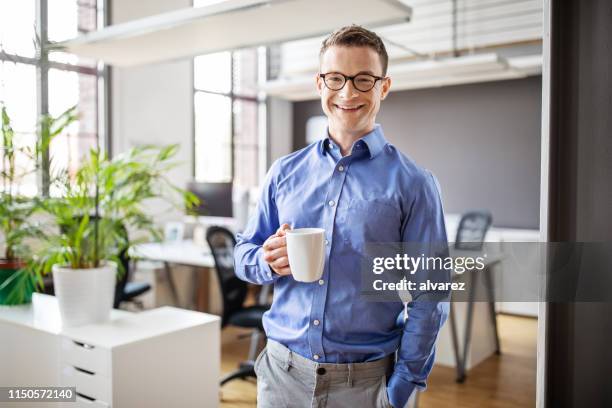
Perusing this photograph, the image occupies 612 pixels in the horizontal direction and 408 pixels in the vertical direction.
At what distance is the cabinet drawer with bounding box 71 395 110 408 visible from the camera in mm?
2098

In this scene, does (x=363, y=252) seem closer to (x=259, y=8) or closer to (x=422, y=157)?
(x=259, y=8)

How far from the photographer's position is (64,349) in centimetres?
224

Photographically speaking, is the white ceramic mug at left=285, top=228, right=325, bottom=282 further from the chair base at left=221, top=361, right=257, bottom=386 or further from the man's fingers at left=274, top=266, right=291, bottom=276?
the chair base at left=221, top=361, right=257, bottom=386

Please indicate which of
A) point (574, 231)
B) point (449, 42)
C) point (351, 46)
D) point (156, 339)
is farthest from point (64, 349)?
point (449, 42)

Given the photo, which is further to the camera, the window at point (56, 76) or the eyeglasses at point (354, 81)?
the window at point (56, 76)

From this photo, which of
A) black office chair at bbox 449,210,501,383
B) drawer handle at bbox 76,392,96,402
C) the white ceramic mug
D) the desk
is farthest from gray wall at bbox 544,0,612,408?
the desk

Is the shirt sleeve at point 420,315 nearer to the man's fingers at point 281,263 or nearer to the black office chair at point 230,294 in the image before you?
the man's fingers at point 281,263

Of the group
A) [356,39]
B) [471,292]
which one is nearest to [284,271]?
[356,39]

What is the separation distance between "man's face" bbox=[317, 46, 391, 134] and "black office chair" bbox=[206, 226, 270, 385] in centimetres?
240

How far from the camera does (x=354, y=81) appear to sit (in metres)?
1.27

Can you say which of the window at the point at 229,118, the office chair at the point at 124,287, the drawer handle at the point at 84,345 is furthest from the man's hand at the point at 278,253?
the window at the point at 229,118

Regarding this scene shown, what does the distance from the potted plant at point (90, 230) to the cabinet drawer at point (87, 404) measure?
33cm

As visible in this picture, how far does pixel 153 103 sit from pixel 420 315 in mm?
5891

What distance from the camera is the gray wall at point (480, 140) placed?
262 inches
